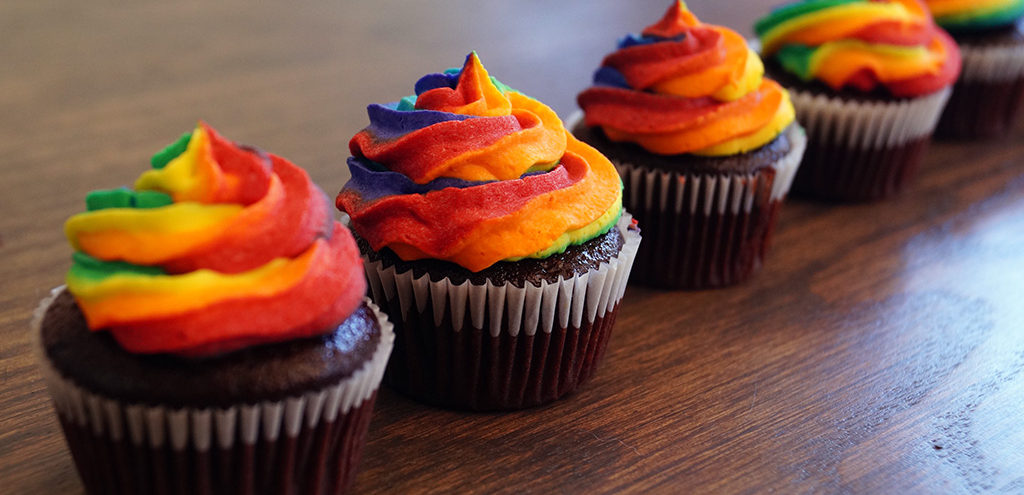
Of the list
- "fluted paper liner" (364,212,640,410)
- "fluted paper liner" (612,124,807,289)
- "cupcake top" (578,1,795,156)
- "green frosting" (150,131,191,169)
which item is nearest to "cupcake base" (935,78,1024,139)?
"fluted paper liner" (612,124,807,289)

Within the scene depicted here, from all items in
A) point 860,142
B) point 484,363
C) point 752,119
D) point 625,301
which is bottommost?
point 625,301

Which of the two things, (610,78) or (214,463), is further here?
(610,78)

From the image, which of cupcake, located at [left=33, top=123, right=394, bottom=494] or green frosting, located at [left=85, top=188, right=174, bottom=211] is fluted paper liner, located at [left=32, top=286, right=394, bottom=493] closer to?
cupcake, located at [left=33, top=123, right=394, bottom=494]

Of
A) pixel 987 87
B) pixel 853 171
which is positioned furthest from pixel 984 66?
pixel 853 171

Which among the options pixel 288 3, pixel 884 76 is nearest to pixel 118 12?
pixel 288 3

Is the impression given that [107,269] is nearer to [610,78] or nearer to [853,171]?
[610,78]

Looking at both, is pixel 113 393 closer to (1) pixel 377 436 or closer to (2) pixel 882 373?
(1) pixel 377 436

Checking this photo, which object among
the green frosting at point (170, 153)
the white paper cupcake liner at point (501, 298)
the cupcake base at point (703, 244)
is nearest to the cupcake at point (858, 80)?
the cupcake base at point (703, 244)
